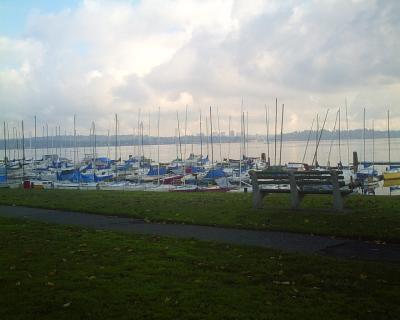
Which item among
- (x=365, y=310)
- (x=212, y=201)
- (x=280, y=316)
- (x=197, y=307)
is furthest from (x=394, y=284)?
(x=212, y=201)

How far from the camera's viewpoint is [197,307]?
4926mm

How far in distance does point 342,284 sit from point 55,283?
3.42 meters

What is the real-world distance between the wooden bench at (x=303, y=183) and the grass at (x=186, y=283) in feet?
12.0

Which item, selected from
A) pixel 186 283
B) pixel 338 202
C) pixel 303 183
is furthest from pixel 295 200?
pixel 186 283

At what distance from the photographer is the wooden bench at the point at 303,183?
10664 millimetres

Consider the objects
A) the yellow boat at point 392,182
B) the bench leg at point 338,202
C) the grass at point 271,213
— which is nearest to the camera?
the grass at point 271,213

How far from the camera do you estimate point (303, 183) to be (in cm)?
1106

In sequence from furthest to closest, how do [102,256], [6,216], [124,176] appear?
[124,176] → [6,216] → [102,256]

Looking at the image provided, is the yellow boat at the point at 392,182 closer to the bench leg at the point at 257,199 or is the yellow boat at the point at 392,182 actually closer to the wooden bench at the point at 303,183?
the wooden bench at the point at 303,183

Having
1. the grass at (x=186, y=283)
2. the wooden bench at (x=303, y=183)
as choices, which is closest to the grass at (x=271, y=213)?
the wooden bench at (x=303, y=183)

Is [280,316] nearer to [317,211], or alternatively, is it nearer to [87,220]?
[317,211]

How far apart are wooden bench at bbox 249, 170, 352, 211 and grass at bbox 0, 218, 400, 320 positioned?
12.0 feet

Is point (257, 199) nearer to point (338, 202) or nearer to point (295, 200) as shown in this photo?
point (295, 200)

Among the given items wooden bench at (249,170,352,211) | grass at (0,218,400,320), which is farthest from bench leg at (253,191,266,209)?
grass at (0,218,400,320)
